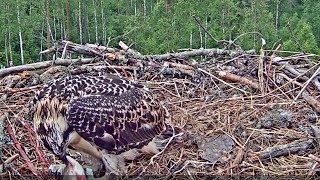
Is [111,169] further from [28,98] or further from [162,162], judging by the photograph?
[28,98]

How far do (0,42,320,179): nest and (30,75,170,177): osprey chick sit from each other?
167 mm

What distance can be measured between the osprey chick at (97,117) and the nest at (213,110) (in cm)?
17

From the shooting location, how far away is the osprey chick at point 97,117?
11.5 feet

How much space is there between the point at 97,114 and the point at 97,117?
0.02 metres

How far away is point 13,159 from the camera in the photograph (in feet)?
12.1

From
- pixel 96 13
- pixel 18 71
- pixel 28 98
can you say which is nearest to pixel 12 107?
pixel 28 98

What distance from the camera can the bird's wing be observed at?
3.53 metres

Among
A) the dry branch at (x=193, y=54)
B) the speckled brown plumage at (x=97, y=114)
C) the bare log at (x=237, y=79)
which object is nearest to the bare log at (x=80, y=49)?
the dry branch at (x=193, y=54)

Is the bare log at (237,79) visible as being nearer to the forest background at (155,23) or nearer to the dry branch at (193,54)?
the dry branch at (193,54)

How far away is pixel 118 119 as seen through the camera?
12.1 feet

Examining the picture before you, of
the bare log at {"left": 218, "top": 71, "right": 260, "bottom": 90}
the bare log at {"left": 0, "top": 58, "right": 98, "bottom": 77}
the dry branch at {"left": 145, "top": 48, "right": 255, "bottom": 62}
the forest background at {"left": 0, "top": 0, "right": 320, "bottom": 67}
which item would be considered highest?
the dry branch at {"left": 145, "top": 48, "right": 255, "bottom": 62}

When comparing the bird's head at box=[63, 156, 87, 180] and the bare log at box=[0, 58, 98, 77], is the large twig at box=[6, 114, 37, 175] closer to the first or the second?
the bird's head at box=[63, 156, 87, 180]

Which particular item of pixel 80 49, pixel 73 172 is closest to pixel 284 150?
pixel 73 172

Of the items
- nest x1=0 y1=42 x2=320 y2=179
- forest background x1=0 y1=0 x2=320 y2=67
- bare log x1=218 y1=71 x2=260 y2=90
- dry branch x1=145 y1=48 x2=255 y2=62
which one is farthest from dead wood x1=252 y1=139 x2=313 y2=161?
forest background x1=0 y1=0 x2=320 y2=67
